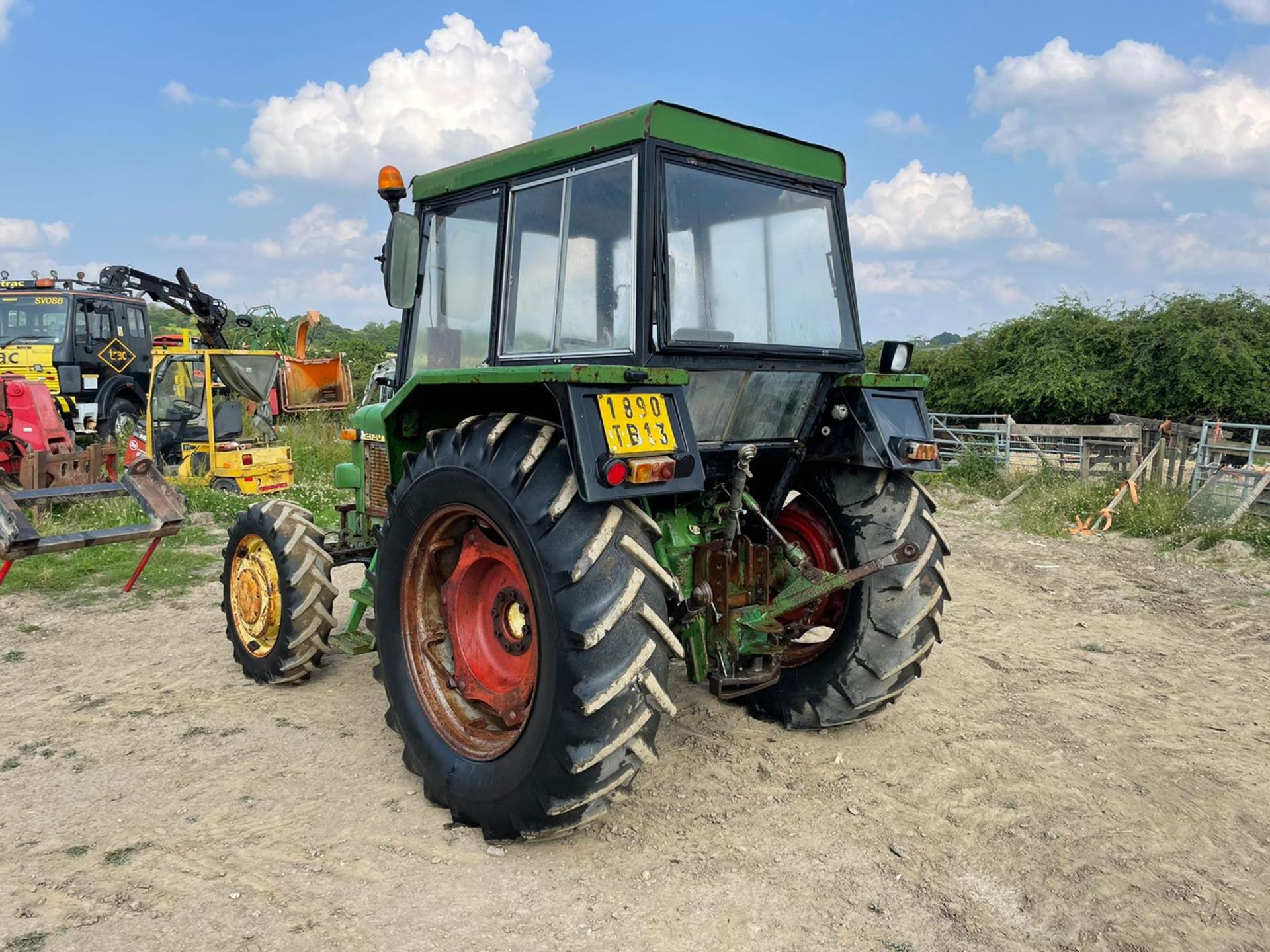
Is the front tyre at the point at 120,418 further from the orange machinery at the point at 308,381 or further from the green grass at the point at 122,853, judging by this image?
the green grass at the point at 122,853

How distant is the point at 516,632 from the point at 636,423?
109 centimetres

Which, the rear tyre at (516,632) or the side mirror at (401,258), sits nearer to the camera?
the rear tyre at (516,632)

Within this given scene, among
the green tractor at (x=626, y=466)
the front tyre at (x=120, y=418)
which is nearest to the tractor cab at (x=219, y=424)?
the front tyre at (x=120, y=418)

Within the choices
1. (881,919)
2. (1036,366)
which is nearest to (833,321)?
(881,919)

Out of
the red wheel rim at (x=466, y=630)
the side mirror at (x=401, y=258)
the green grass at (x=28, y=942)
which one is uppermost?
the side mirror at (x=401, y=258)

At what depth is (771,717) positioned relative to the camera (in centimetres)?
416

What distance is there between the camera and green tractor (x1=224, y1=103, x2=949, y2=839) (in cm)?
282

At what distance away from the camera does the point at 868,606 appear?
3789 mm

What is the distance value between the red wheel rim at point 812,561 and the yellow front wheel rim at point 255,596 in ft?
8.65

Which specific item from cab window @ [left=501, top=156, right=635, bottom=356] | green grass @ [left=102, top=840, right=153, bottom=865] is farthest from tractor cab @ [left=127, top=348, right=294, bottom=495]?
cab window @ [left=501, top=156, right=635, bottom=356]

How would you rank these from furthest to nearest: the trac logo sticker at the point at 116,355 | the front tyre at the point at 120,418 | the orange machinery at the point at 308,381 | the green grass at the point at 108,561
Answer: the trac logo sticker at the point at 116,355 → the front tyre at the point at 120,418 → the orange machinery at the point at 308,381 → the green grass at the point at 108,561

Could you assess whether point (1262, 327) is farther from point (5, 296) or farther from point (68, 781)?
point (5, 296)

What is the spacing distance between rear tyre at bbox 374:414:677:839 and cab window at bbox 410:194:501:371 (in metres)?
0.62

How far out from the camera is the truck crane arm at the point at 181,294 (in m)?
15.7
